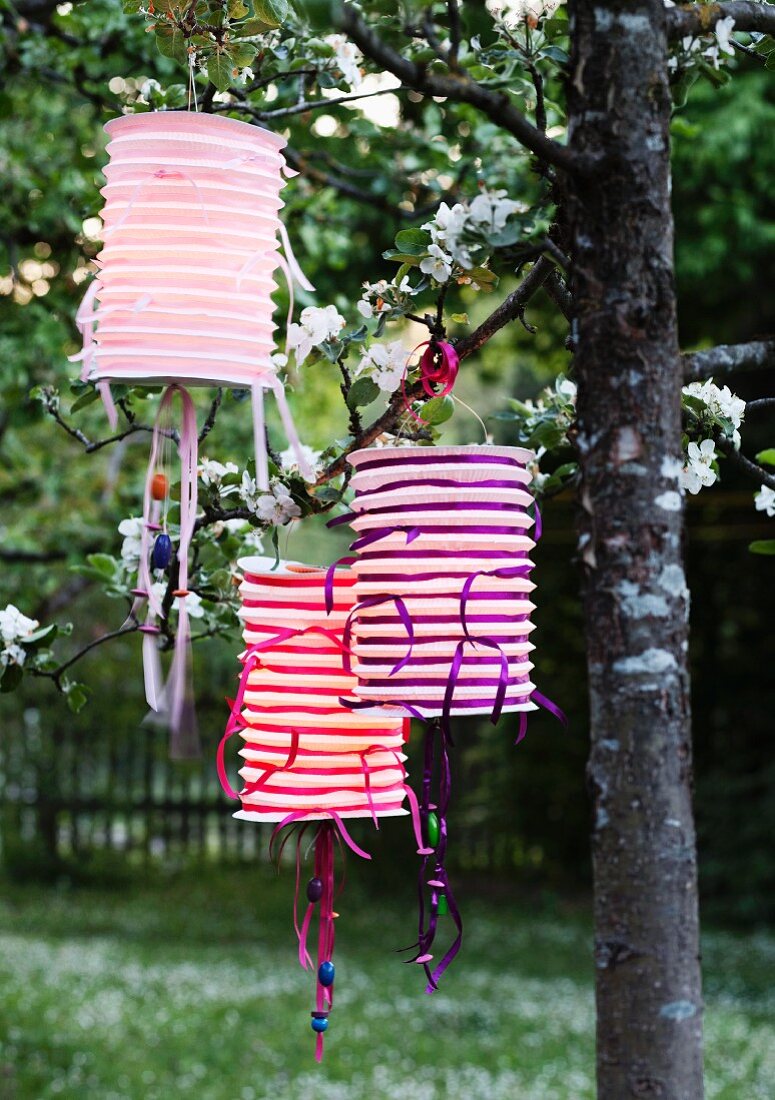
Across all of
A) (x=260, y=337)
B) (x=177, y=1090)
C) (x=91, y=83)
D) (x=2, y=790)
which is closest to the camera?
(x=260, y=337)

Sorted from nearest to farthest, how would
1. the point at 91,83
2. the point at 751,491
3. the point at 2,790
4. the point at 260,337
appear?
the point at 260,337, the point at 91,83, the point at 751,491, the point at 2,790

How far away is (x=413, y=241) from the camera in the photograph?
1.52 m

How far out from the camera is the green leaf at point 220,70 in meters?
1.80

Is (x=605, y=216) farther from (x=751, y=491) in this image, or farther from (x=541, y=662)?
(x=541, y=662)

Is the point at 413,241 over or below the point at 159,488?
over

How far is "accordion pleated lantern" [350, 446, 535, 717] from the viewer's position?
1385mm

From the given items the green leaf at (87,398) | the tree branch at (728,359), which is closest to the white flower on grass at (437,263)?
the tree branch at (728,359)

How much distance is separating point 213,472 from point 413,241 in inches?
22.7

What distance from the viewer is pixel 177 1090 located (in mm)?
4797

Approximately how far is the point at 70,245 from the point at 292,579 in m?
3.01

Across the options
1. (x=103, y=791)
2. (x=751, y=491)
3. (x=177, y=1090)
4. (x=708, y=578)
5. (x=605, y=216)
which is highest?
(x=751, y=491)

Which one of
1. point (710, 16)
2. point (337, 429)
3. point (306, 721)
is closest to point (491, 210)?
point (710, 16)

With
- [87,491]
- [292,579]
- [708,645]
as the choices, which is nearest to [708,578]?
[708,645]

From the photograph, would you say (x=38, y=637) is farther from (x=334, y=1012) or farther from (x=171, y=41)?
(x=334, y=1012)
